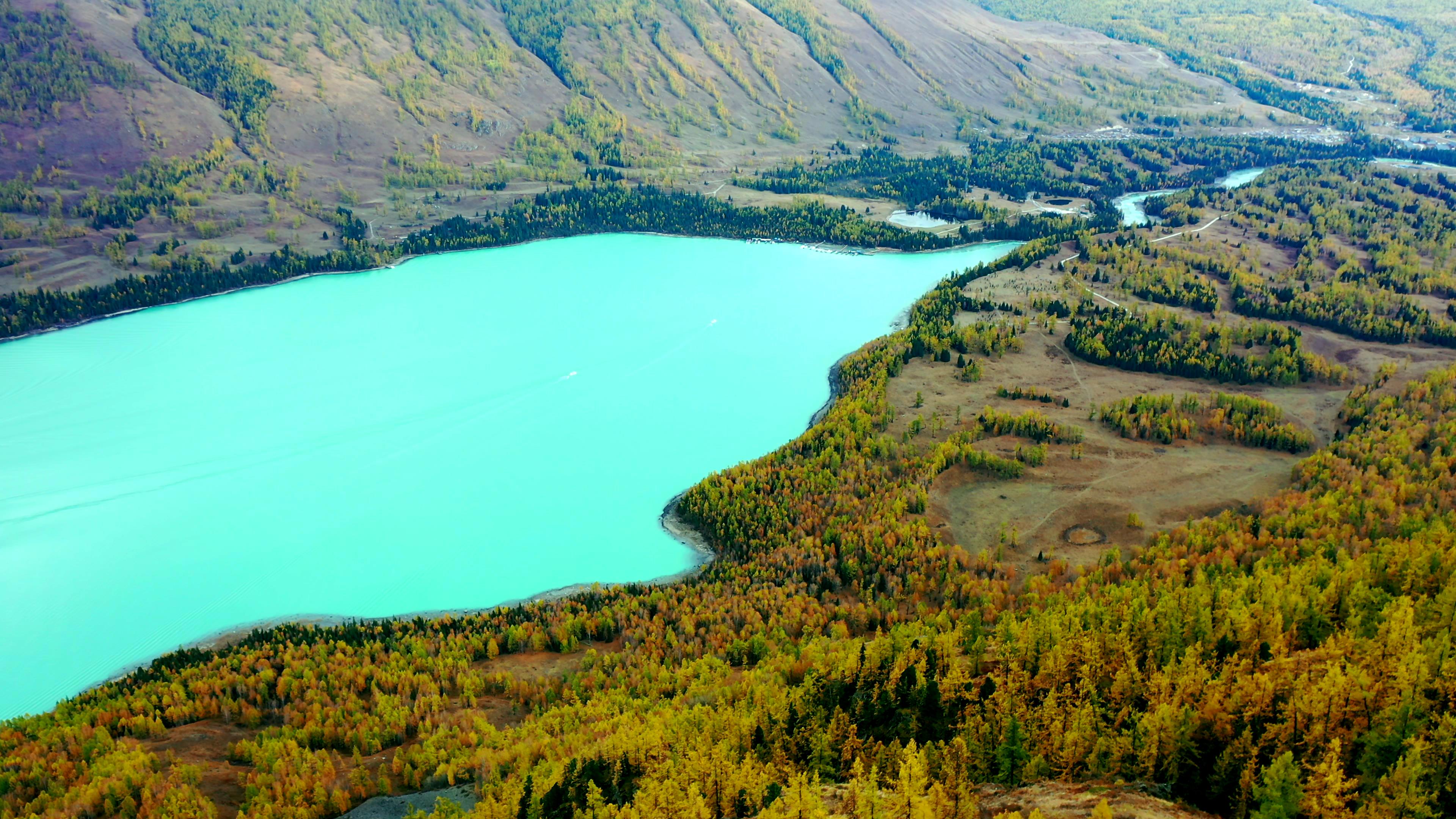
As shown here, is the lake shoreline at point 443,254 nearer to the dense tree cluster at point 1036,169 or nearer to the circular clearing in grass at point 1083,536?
the dense tree cluster at point 1036,169

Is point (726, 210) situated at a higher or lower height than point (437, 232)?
lower

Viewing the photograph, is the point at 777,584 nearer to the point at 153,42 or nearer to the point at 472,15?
the point at 153,42

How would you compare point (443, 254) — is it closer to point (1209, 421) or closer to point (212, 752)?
point (1209, 421)

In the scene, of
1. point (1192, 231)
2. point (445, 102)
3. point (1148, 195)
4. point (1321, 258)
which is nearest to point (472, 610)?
point (1321, 258)

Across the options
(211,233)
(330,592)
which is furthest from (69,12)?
(330,592)

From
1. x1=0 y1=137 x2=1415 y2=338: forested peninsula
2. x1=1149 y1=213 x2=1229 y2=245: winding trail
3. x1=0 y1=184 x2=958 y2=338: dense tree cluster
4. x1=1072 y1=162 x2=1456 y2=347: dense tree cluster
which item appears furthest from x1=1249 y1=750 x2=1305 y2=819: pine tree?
x1=0 y1=184 x2=958 y2=338: dense tree cluster

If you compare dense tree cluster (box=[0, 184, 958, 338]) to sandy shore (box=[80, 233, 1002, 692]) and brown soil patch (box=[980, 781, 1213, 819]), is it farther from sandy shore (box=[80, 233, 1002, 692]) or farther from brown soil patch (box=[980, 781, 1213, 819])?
brown soil patch (box=[980, 781, 1213, 819])

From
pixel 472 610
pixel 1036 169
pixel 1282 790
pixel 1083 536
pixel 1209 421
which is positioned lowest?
pixel 1083 536

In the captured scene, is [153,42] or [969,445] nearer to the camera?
[969,445]

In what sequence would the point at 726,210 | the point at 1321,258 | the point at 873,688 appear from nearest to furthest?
the point at 873,688
the point at 1321,258
the point at 726,210
